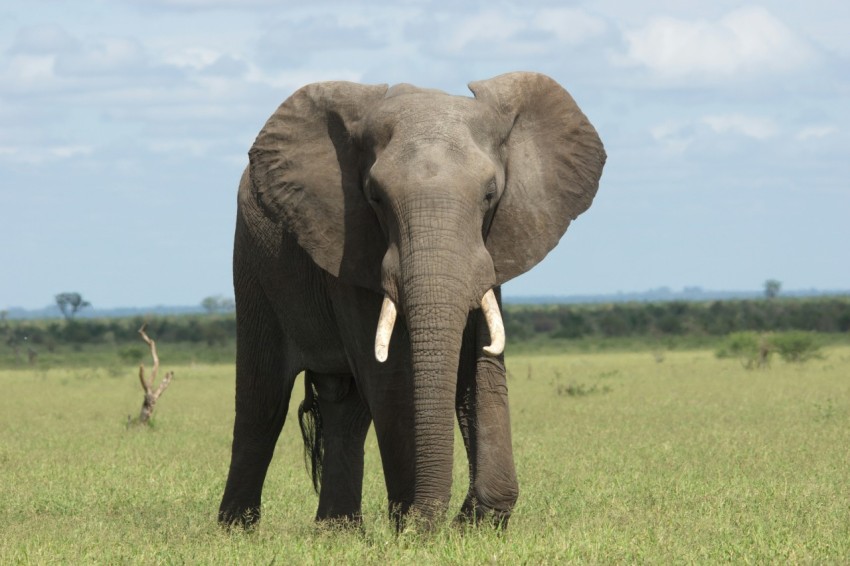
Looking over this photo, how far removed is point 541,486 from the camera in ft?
37.3

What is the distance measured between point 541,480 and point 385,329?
576 cm

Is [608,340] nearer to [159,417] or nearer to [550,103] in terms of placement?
[159,417]

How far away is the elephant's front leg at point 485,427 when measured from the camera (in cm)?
691

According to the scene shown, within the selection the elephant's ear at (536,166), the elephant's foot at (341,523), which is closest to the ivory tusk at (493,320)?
the elephant's ear at (536,166)

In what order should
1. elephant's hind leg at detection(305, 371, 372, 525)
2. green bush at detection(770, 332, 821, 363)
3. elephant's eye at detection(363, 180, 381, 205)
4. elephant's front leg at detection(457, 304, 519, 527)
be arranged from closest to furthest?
1. elephant's eye at detection(363, 180, 381, 205)
2. elephant's front leg at detection(457, 304, 519, 527)
3. elephant's hind leg at detection(305, 371, 372, 525)
4. green bush at detection(770, 332, 821, 363)

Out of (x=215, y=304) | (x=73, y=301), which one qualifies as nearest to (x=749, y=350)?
(x=73, y=301)

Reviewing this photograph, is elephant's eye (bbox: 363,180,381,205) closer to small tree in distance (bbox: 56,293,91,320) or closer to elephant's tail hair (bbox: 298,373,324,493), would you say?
elephant's tail hair (bbox: 298,373,324,493)

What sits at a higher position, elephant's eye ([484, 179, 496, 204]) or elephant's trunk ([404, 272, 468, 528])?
elephant's eye ([484, 179, 496, 204])

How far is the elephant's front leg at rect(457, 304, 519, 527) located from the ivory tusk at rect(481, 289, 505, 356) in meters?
0.37

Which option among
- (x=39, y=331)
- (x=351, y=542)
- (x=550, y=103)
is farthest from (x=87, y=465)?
(x=39, y=331)

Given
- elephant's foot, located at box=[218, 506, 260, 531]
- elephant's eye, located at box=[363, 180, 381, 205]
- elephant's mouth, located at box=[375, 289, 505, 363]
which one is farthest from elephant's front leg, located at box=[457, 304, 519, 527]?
elephant's foot, located at box=[218, 506, 260, 531]

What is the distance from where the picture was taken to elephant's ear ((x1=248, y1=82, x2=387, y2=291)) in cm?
712

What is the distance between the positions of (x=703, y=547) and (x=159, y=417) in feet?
50.8

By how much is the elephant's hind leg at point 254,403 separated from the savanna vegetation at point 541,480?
0.22m
